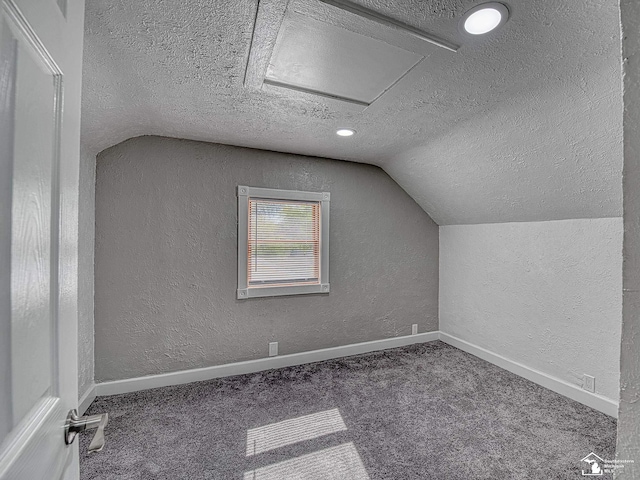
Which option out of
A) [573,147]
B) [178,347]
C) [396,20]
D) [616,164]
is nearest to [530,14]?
[396,20]

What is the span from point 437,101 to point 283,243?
6.09 ft

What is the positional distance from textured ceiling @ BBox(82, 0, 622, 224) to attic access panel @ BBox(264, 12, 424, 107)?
0.09 meters

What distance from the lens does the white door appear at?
44 cm

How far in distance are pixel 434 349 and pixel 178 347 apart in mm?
2736

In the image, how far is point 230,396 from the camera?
2473 millimetres

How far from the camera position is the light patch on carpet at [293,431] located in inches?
75.2

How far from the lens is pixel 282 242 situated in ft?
10.1

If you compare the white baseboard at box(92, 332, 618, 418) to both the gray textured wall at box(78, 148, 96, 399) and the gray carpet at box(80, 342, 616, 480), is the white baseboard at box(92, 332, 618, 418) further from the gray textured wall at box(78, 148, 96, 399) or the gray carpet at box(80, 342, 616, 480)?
the gray textured wall at box(78, 148, 96, 399)

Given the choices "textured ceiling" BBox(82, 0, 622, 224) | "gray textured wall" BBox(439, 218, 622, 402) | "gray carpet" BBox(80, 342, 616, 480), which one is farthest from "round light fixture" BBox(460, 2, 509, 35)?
"gray carpet" BBox(80, 342, 616, 480)

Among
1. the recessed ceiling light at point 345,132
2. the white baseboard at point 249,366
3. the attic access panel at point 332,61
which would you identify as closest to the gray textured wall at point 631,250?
the attic access panel at point 332,61

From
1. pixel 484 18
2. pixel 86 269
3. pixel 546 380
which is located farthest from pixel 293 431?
pixel 484 18

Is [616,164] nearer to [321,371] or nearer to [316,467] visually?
[316,467]

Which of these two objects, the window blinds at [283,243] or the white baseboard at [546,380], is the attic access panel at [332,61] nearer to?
the window blinds at [283,243]

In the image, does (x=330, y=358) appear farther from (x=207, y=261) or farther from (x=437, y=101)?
(x=437, y=101)
